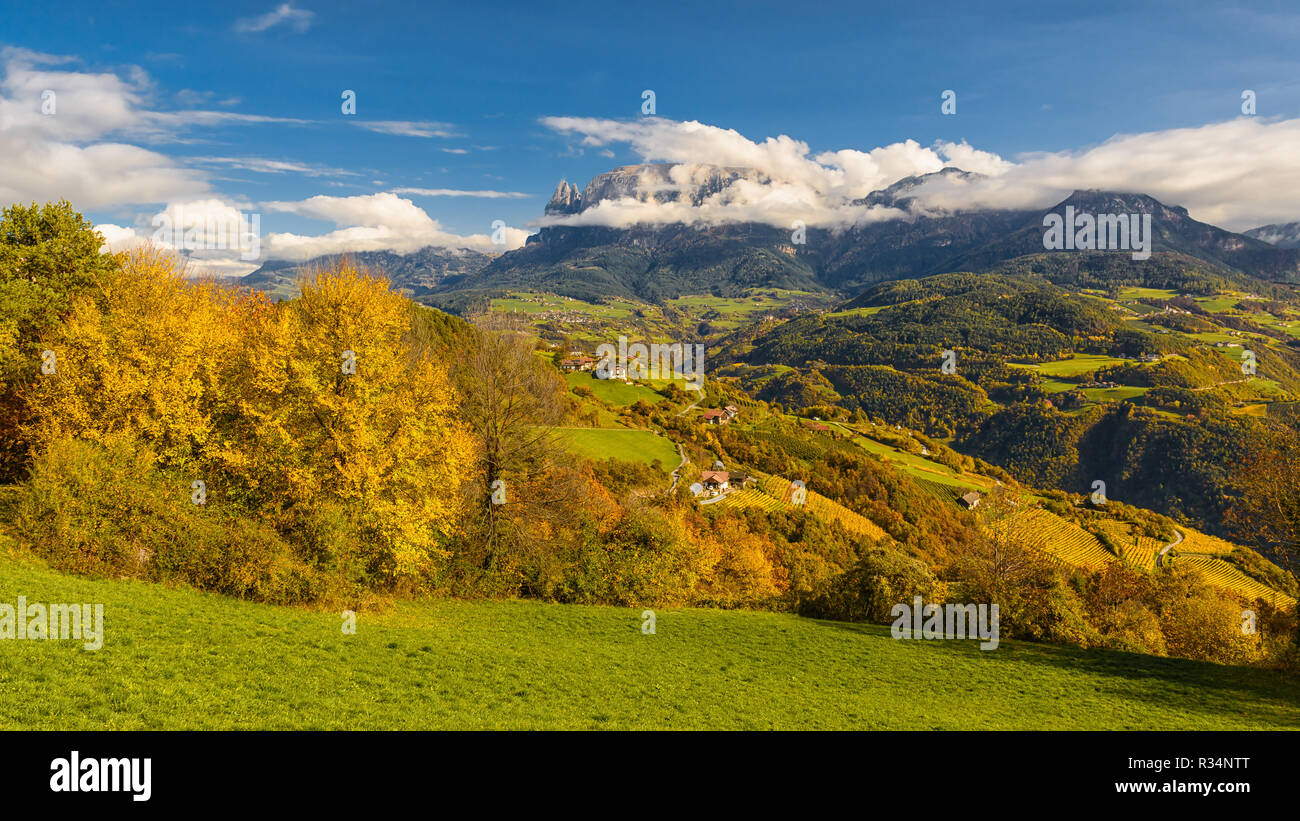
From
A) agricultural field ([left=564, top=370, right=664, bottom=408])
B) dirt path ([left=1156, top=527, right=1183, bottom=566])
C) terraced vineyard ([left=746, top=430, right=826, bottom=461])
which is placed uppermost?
agricultural field ([left=564, top=370, right=664, bottom=408])

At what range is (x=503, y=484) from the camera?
33906mm

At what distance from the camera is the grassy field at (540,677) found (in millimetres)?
13156

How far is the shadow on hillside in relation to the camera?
21.9 metres

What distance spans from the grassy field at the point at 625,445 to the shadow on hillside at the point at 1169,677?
185 ft

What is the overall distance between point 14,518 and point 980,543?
53.7 m

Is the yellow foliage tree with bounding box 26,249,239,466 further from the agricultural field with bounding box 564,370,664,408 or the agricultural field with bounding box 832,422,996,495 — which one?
the agricultural field with bounding box 832,422,996,495

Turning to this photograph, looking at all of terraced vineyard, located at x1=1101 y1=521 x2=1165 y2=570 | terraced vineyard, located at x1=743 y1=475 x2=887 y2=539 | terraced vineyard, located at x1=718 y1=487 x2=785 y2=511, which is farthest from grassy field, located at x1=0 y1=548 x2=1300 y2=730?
terraced vineyard, located at x1=1101 y1=521 x2=1165 y2=570

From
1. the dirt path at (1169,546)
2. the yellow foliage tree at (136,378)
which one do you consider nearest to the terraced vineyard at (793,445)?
the dirt path at (1169,546)

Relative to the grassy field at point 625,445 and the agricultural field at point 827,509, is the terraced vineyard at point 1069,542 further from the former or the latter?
the grassy field at point 625,445

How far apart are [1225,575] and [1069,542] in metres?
24.5

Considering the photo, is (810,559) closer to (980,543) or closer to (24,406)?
(980,543)

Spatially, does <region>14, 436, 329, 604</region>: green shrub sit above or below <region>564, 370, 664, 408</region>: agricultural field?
below

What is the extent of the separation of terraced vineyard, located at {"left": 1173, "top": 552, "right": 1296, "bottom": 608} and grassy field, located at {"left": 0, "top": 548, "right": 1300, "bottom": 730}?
93.7m

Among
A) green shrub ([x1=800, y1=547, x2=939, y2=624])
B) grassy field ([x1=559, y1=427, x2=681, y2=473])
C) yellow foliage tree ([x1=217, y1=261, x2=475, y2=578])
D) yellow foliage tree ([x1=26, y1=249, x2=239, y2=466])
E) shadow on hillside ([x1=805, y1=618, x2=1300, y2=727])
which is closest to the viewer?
shadow on hillside ([x1=805, y1=618, x2=1300, y2=727])
